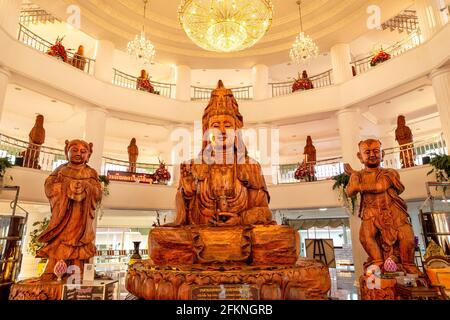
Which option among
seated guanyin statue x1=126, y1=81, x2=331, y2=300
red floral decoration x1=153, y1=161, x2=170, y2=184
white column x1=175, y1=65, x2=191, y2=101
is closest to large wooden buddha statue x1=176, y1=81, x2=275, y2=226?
seated guanyin statue x1=126, y1=81, x2=331, y2=300

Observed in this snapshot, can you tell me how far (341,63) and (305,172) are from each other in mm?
3536

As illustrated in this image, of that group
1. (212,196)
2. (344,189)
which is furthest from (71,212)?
(344,189)

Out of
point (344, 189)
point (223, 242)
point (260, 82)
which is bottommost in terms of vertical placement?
point (223, 242)

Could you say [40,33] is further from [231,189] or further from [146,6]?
[231,189]

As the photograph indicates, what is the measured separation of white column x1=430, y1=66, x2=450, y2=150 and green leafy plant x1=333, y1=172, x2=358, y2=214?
216cm

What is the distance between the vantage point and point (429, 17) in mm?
7020

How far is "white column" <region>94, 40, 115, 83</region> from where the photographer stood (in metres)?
8.79

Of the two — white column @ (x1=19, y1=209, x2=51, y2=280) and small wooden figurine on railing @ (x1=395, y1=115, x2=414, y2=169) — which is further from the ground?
small wooden figurine on railing @ (x1=395, y1=115, x2=414, y2=169)

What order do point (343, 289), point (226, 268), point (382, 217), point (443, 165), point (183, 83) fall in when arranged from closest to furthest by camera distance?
point (226, 268) < point (382, 217) < point (443, 165) < point (343, 289) < point (183, 83)

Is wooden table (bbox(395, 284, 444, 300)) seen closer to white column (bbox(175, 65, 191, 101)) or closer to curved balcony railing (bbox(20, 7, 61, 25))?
white column (bbox(175, 65, 191, 101))

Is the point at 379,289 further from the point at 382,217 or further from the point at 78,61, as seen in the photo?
the point at 78,61

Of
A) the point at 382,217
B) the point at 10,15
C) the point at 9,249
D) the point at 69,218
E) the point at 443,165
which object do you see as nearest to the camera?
the point at 69,218

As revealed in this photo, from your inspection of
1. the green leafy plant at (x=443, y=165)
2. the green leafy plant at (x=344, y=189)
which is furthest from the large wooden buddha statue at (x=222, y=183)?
the green leafy plant at (x=344, y=189)

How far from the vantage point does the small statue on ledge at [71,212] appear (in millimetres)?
3168
